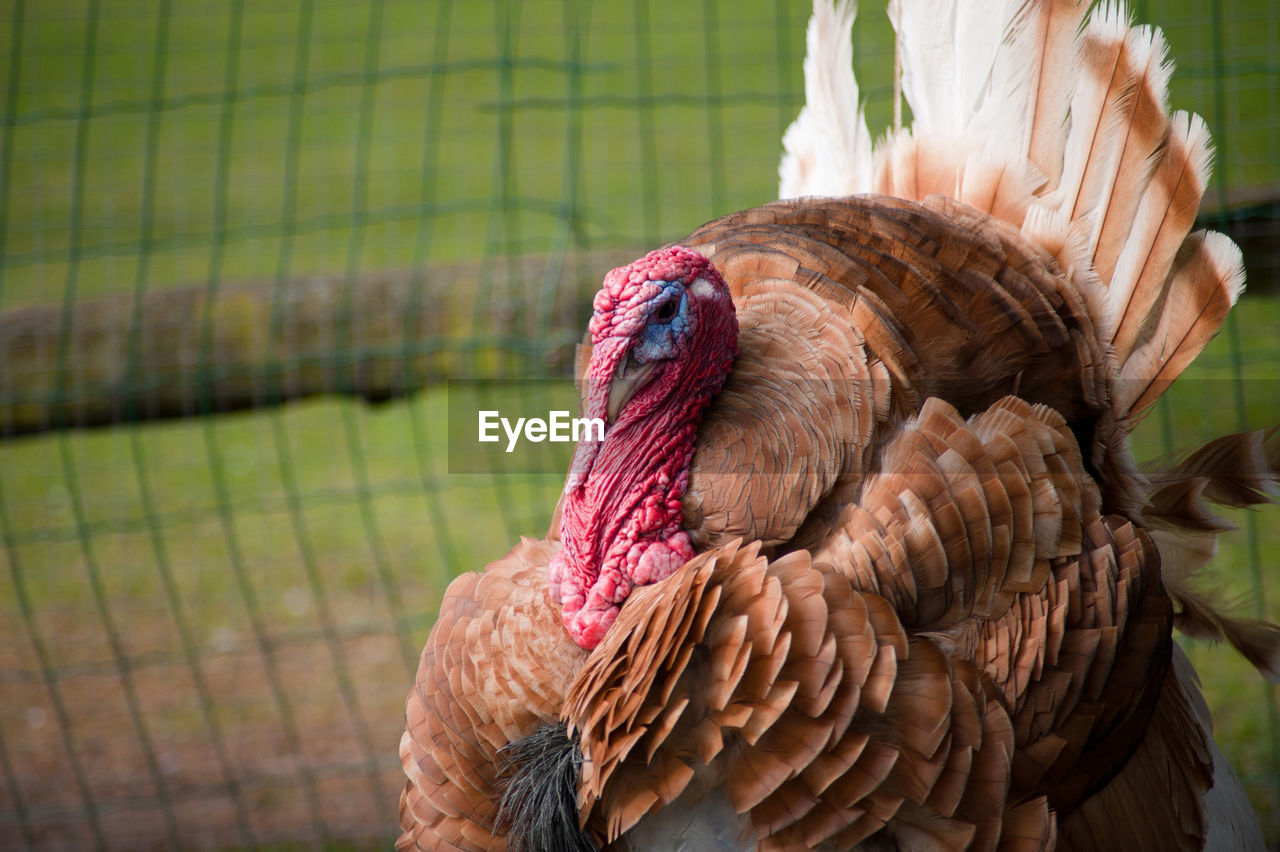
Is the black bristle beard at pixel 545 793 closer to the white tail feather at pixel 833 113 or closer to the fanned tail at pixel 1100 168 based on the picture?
the fanned tail at pixel 1100 168

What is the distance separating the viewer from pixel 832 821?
1723 mm

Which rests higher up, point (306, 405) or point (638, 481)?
point (306, 405)

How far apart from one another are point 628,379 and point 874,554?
51 cm

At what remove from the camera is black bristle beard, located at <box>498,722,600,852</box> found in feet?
6.29

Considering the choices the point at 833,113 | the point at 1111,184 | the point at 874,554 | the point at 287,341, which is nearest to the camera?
the point at 874,554

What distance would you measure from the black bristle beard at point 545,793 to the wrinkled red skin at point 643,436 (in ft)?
0.61

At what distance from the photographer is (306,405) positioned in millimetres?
4926

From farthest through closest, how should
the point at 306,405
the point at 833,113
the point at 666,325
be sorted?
the point at 306,405 → the point at 833,113 → the point at 666,325

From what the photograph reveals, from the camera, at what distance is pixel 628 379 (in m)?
1.94

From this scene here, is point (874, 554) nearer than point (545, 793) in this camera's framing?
Yes

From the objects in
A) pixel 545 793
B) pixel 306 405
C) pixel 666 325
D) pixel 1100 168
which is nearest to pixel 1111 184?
pixel 1100 168

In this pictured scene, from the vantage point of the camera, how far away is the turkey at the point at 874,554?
1.73 metres

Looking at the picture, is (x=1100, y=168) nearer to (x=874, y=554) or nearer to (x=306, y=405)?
(x=874, y=554)

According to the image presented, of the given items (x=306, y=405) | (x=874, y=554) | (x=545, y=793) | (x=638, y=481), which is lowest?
(x=545, y=793)
